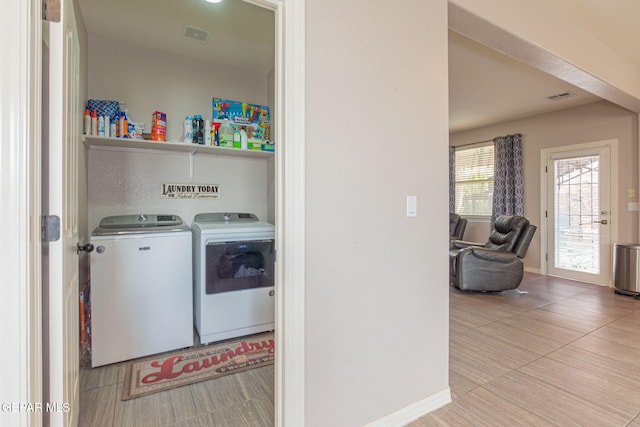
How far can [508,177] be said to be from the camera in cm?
557

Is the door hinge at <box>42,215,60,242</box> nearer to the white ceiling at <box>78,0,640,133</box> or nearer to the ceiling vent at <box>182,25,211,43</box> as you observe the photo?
the white ceiling at <box>78,0,640,133</box>

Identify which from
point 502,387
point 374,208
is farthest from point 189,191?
point 502,387

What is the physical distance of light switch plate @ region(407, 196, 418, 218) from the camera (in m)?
1.70

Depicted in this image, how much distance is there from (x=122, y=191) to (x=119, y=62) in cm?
112

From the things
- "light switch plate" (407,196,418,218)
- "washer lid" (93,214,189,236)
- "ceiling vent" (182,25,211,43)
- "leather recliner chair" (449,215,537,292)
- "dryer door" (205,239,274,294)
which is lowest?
"leather recliner chair" (449,215,537,292)

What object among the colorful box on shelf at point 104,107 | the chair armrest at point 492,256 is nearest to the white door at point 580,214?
the chair armrest at point 492,256

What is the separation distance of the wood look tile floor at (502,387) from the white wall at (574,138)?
6.98 ft

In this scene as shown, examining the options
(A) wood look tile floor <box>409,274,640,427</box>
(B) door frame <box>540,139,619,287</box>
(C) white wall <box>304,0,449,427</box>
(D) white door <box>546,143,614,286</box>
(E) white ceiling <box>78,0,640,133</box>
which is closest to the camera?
(C) white wall <box>304,0,449,427</box>

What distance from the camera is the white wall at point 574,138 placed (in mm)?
4348

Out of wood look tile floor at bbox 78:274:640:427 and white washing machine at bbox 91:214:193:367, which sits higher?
white washing machine at bbox 91:214:193:367

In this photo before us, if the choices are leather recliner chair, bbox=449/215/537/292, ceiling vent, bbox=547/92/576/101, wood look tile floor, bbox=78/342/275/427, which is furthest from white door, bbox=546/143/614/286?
wood look tile floor, bbox=78/342/275/427

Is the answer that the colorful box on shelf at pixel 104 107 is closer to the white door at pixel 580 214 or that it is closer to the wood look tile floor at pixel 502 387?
the wood look tile floor at pixel 502 387

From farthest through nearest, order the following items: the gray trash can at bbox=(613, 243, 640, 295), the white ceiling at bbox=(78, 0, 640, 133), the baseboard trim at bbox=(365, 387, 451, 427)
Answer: the gray trash can at bbox=(613, 243, 640, 295) < the white ceiling at bbox=(78, 0, 640, 133) < the baseboard trim at bbox=(365, 387, 451, 427)

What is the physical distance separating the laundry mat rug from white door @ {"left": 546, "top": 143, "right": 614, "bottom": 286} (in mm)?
4847
